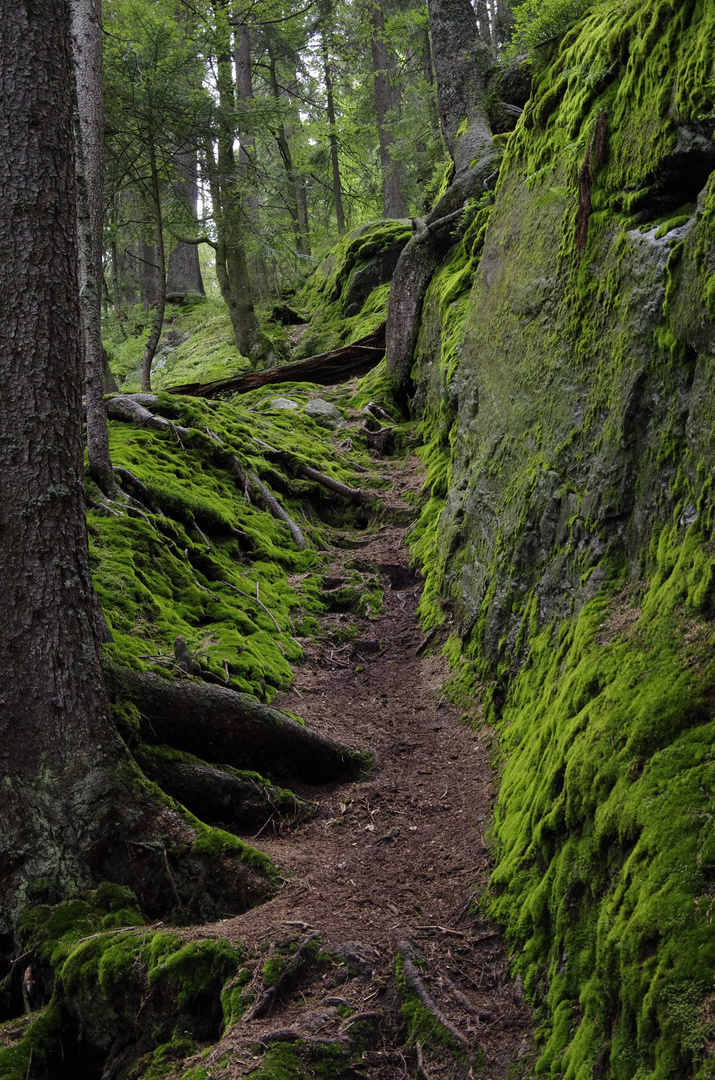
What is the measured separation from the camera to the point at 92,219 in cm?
675

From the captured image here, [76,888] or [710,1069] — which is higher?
[710,1069]

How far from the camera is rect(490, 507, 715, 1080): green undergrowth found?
7.90 feet

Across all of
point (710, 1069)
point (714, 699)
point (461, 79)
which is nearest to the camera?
point (710, 1069)

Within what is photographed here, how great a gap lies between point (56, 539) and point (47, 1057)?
2.63m

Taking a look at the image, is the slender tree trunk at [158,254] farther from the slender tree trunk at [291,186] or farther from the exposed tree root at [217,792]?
the slender tree trunk at [291,186]

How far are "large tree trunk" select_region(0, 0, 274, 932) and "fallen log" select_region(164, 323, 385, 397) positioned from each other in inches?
369

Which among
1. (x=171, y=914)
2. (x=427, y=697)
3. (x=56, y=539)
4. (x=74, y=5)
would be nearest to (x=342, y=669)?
(x=427, y=697)

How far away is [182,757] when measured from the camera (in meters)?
4.96

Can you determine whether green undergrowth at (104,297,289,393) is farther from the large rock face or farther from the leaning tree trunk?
the large rock face

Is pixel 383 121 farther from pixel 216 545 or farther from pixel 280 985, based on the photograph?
pixel 280 985

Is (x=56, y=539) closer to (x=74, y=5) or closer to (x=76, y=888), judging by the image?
(x=76, y=888)

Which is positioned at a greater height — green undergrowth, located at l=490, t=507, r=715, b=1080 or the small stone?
the small stone

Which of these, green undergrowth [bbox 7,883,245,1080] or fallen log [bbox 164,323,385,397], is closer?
green undergrowth [bbox 7,883,245,1080]

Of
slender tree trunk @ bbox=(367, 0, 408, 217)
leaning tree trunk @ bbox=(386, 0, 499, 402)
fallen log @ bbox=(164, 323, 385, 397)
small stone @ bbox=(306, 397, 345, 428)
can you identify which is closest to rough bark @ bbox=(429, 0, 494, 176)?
leaning tree trunk @ bbox=(386, 0, 499, 402)
